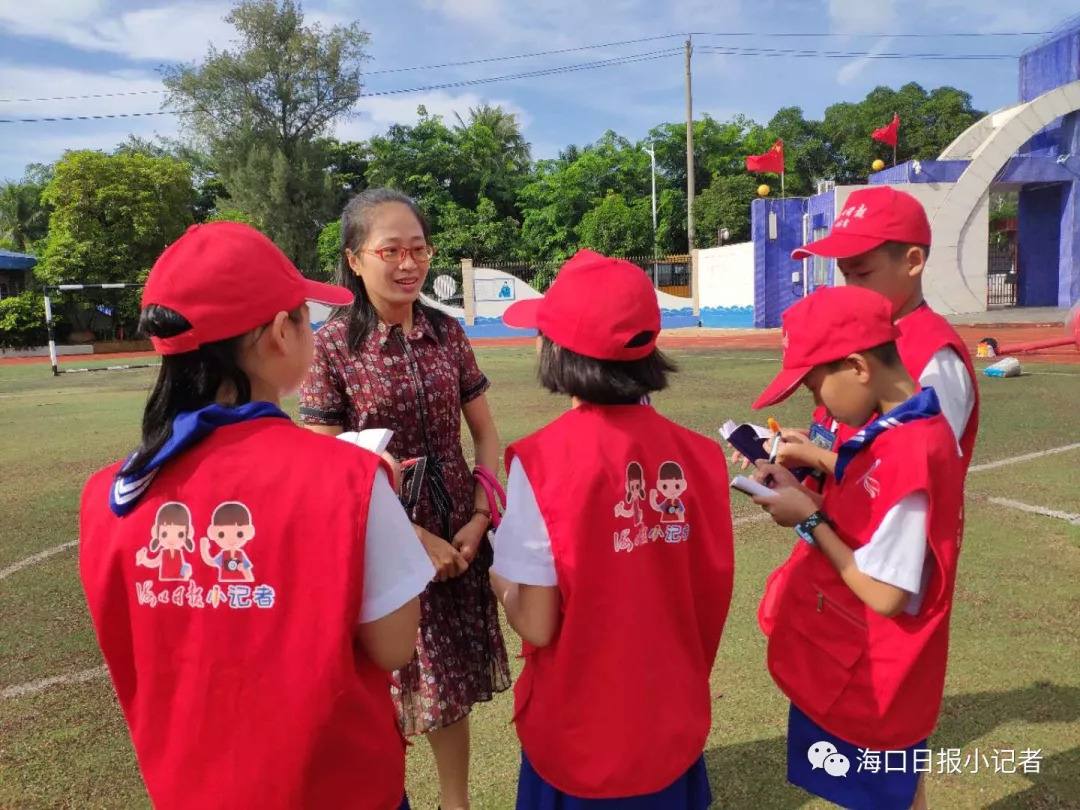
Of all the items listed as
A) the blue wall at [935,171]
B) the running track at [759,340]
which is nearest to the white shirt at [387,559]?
the running track at [759,340]

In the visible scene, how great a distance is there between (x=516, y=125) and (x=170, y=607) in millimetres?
45078

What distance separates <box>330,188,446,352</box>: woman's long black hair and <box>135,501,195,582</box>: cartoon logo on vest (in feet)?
3.55

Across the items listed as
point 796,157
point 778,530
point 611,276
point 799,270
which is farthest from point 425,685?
point 796,157

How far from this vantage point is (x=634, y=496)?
5.27 ft

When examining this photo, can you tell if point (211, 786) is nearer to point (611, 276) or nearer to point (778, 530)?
point (611, 276)

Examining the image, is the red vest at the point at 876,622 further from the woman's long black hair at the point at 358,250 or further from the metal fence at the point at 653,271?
the metal fence at the point at 653,271

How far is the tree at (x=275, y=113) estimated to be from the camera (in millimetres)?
35406

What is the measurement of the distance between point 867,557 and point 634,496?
54 cm

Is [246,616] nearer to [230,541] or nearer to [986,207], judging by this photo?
[230,541]

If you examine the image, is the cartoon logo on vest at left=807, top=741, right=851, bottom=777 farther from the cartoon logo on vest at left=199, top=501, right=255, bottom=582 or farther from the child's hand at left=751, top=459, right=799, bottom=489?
the cartoon logo on vest at left=199, top=501, right=255, bottom=582

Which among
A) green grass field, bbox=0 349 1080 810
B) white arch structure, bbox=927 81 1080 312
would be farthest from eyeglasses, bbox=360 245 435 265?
white arch structure, bbox=927 81 1080 312

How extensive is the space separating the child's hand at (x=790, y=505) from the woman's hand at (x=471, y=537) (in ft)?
2.85

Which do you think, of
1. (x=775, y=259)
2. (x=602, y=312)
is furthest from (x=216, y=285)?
(x=775, y=259)

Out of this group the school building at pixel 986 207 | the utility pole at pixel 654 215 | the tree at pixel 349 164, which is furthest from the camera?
the tree at pixel 349 164
